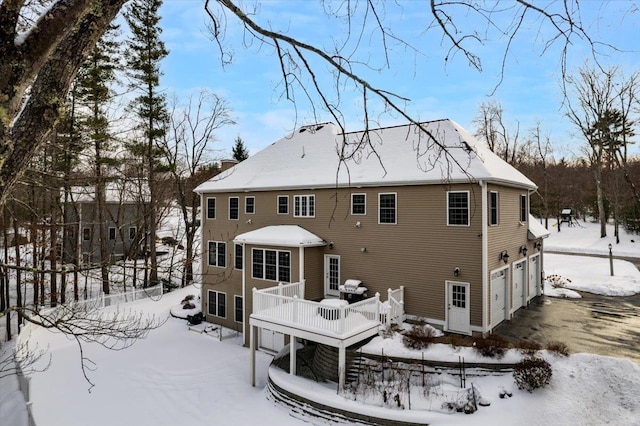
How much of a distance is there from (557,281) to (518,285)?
569cm

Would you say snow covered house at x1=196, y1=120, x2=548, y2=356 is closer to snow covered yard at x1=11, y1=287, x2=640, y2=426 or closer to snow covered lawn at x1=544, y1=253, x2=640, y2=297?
snow covered yard at x1=11, y1=287, x2=640, y2=426

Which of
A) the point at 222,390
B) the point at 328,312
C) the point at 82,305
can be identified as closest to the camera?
the point at 328,312

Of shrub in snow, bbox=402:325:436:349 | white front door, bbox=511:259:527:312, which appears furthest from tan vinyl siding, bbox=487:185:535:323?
shrub in snow, bbox=402:325:436:349

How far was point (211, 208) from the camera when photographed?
18844 millimetres

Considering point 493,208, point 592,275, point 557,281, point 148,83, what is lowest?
point 557,281

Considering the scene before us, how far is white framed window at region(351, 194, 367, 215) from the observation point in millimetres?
14066

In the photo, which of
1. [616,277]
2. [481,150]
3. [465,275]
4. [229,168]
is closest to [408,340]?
[465,275]

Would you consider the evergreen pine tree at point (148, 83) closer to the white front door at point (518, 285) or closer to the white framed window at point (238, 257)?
the white framed window at point (238, 257)

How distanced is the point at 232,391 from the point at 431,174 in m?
9.57

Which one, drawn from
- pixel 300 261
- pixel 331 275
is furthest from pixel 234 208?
pixel 331 275

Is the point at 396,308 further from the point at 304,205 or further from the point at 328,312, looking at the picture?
the point at 304,205

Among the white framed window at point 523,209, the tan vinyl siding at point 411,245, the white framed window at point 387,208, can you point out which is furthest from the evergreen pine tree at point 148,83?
the white framed window at point 523,209

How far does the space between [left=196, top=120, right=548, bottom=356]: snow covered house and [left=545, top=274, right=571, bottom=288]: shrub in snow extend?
6.66 ft

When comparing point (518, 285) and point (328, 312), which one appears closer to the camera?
point (328, 312)
